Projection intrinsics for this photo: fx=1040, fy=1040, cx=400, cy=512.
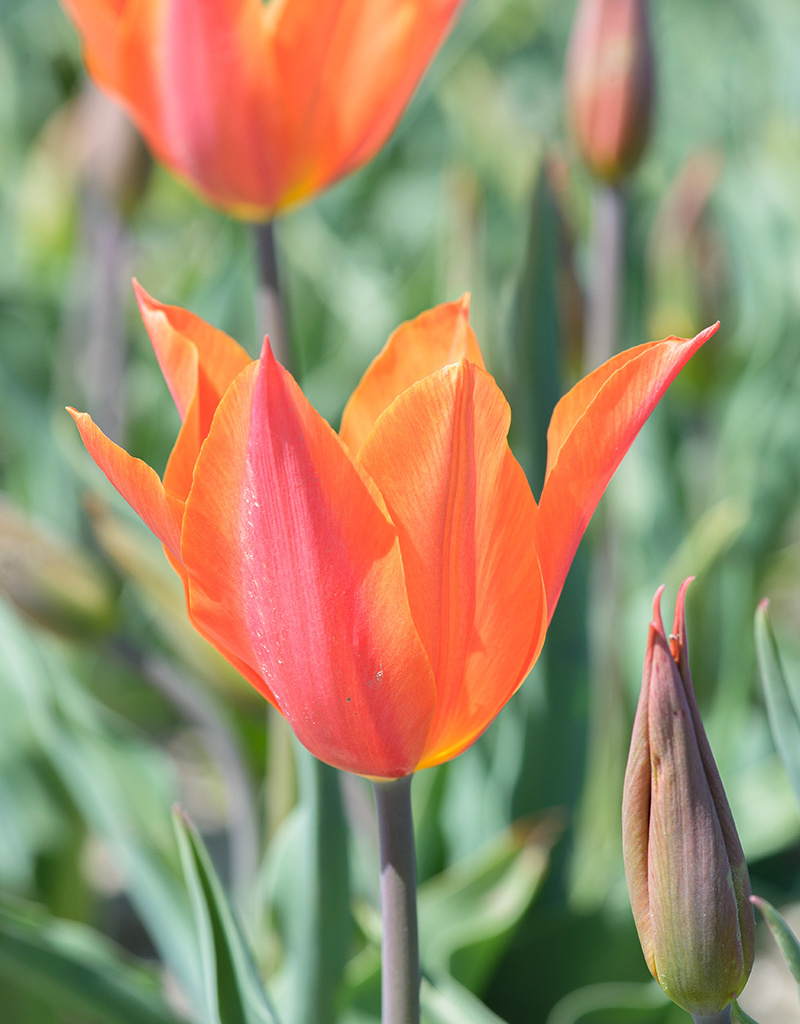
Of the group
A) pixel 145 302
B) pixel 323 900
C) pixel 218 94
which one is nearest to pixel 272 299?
pixel 218 94

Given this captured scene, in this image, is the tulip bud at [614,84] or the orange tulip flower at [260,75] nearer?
the orange tulip flower at [260,75]

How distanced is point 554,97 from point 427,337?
68.9 inches

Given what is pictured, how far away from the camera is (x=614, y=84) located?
0.71 meters

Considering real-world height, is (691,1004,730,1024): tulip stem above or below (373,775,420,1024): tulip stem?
below

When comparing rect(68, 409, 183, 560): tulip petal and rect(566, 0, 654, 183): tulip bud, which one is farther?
rect(566, 0, 654, 183): tulip bud

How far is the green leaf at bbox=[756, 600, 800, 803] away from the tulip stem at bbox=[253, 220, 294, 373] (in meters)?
0.32

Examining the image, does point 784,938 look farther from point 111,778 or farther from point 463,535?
point 111,778

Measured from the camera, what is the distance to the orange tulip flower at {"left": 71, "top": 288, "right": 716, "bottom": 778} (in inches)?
11.8

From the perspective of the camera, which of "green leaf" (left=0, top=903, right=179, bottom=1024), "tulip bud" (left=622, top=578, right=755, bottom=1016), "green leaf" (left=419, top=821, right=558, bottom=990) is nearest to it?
"tulip bud" (left=622, top=578, right=755, bottom=1016)

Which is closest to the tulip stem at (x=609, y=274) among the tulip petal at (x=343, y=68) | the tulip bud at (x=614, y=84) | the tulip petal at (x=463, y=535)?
the tulip bud at (x=614, y=84)

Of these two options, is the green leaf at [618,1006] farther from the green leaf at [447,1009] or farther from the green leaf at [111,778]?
the green leaf at [111,778]

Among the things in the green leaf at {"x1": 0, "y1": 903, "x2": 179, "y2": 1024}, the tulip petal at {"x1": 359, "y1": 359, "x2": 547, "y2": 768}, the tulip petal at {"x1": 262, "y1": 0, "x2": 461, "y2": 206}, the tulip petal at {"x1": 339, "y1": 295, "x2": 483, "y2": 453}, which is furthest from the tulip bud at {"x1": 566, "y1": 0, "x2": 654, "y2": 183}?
the green leaf at {"x1": 0, "y1": 903, "x2": 179, "y2": 1024}

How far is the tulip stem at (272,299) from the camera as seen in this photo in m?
0.62

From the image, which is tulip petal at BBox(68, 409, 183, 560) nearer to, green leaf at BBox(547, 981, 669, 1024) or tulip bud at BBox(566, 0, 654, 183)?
green leaf at BBox(547, 981, 669, 1024)
